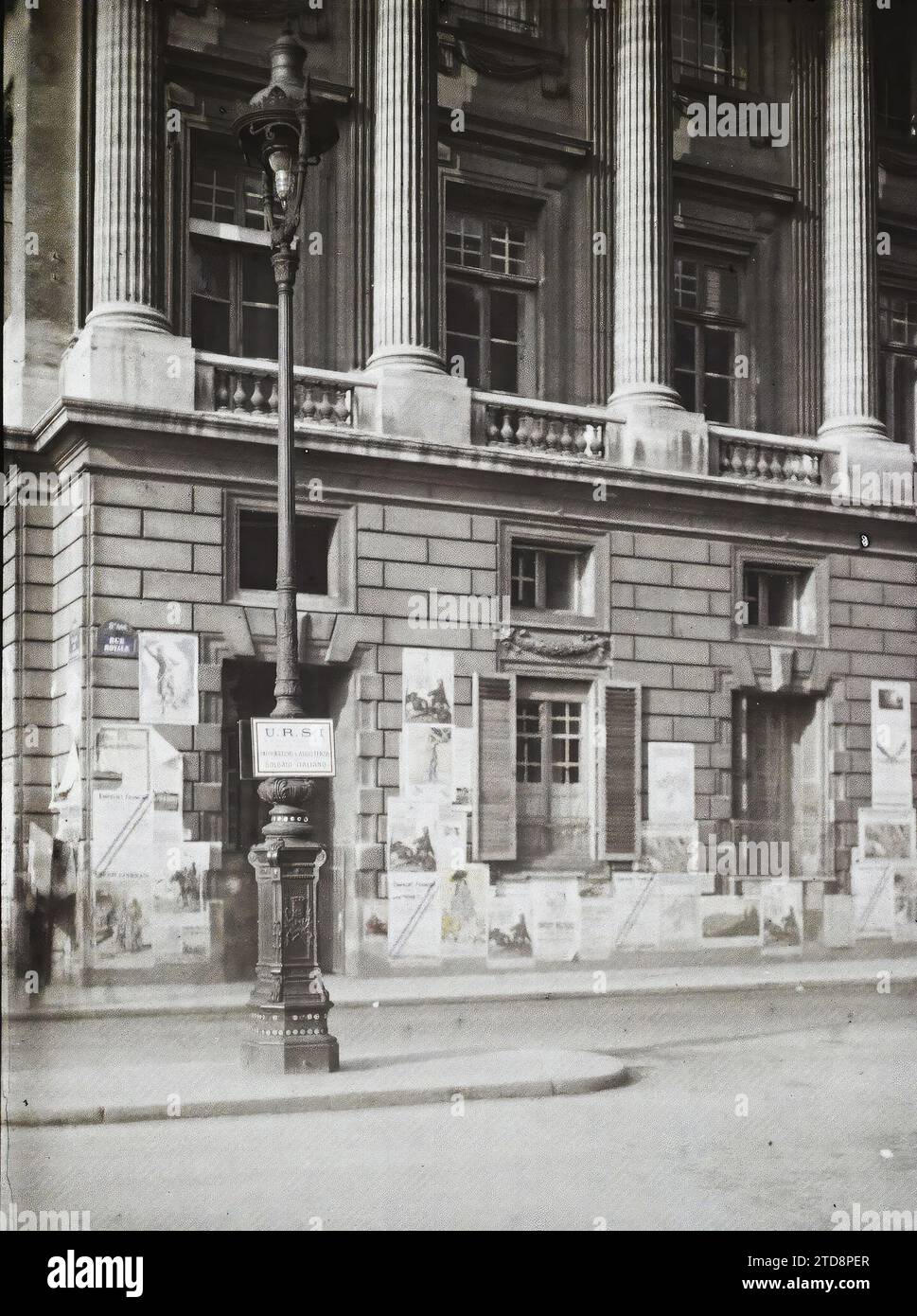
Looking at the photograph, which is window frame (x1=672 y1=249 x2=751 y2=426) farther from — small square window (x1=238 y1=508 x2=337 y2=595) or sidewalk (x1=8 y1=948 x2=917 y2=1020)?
sidewalk (x1=8 y1=948 x2=917 y2=1020)

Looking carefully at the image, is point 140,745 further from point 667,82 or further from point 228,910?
point 667,82

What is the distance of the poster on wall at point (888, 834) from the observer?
48.0ft

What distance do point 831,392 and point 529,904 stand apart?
20.2 feet

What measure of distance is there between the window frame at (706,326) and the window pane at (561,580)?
218cm

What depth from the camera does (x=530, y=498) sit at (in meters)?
16.9

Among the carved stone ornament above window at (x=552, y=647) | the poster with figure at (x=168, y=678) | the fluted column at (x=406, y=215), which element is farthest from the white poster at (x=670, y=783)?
the poster with figure at (x=168, y=678)

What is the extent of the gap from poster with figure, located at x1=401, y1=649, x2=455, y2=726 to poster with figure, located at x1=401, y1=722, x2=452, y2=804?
13cm

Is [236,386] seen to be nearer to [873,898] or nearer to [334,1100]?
[334,1100]

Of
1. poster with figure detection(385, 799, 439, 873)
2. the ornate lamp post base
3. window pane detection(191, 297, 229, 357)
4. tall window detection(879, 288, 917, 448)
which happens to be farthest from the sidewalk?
window pane detection(191, 297, 229, 357)

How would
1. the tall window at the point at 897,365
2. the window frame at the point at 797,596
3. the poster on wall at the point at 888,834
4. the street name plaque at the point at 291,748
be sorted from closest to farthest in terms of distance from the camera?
the street name plaque at the point at 291,748, the poster on wall at the point at 888,834, the tall window at the point at 897,365, the window frame at the point at 797,596

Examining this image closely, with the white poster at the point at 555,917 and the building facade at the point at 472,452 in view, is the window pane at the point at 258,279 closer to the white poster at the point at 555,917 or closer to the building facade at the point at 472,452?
the building facade at the point at 472,452

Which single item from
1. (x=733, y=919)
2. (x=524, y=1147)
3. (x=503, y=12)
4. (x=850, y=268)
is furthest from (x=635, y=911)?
(x=503, y=12)

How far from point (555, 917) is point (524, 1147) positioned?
216 inches
